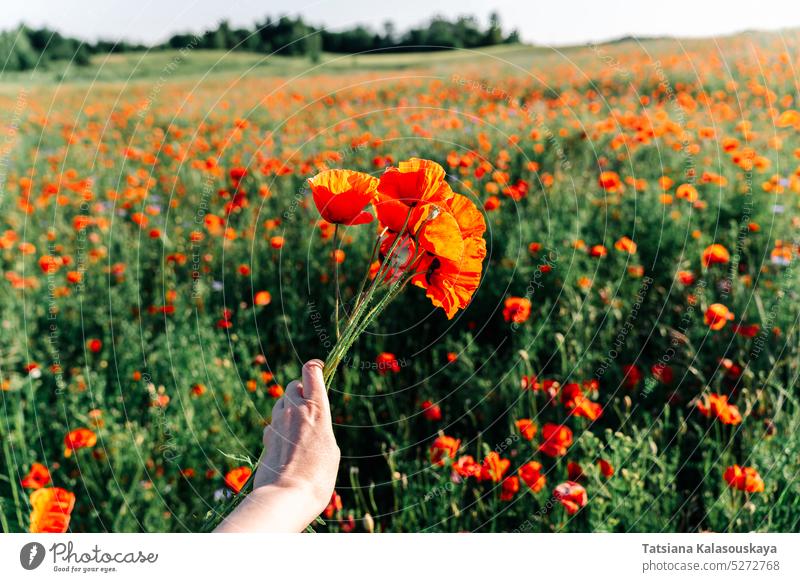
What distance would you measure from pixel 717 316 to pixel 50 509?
1641mm

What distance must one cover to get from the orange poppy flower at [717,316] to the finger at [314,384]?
1107mm

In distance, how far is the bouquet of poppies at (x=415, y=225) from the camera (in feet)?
2.98

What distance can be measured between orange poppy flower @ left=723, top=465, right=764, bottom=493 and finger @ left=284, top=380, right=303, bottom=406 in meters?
0.98

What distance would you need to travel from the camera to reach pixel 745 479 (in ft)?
4.72

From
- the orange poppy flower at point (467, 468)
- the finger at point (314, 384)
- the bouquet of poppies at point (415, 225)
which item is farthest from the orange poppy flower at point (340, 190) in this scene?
the orange poppy flower at point (467, 468)

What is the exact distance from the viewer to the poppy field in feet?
5.04

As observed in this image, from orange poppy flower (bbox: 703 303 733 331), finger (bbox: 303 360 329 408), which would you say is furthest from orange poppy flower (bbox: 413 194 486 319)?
orange poppy flower (bbox: 703 303 733 331)

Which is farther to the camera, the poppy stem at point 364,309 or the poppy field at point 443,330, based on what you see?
the poppy field at point 443,330

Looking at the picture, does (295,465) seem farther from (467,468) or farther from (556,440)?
(556,440)

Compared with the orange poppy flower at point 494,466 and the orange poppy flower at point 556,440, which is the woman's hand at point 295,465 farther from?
the orange poppy flower at point 556,440

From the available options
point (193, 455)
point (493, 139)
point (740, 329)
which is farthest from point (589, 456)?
point (493, 139)

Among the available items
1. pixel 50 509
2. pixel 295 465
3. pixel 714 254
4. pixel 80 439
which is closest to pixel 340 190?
pixel 295 465

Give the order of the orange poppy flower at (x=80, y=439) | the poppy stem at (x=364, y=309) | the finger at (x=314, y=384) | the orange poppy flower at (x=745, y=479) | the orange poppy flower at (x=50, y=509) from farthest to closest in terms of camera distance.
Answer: the orange poppy flower at (x=80, y=439) → the orange poppy flower at (x=745, y=479) → the orange poppy flower at (x=50, y=509) → the finger at (x=314, y=384) → the poppy stem at (x=364, y=309)

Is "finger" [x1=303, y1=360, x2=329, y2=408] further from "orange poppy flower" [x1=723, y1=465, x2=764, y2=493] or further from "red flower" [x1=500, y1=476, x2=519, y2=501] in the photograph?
"orange poppy flower" [x1=723, y1=465, x2=764, y2=493]
